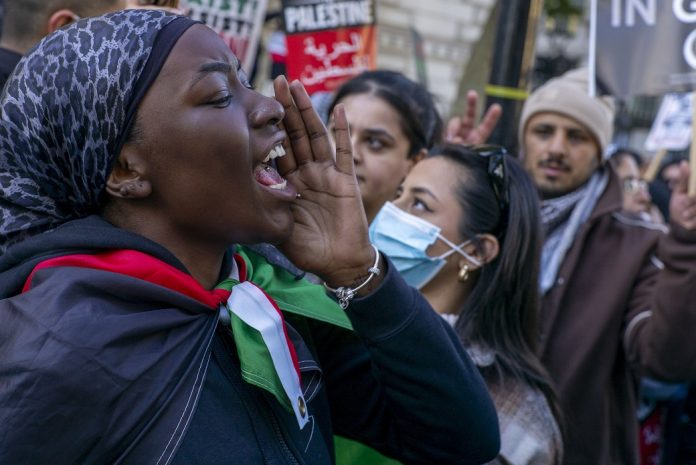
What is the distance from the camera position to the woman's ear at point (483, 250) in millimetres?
2807

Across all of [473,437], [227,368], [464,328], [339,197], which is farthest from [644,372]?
[227,368]

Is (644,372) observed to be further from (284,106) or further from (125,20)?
(125,20)

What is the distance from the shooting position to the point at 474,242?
282 cm

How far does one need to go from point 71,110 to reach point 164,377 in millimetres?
476

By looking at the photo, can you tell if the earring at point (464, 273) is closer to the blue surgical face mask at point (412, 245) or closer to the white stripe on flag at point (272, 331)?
the blue surgical face mask at point (412, 245)

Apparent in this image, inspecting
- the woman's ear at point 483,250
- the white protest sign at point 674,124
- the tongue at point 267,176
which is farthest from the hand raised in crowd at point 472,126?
the white protest sign at point 674,124

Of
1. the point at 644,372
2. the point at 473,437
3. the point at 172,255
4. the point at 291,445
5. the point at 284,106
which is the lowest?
the point at 644,372

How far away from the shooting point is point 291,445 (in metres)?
1.55

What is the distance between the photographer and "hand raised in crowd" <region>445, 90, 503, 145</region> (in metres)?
3.93

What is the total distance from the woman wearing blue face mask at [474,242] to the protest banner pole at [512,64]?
1597mm

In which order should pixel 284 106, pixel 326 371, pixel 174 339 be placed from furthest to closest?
pixel 326 371 < pixel 284 106 < pixel 174 339

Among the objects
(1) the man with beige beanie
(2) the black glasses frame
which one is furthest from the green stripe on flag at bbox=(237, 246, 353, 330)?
(1) the man with beige beanie

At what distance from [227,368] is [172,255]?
226mm

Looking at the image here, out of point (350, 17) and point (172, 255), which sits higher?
point (172, 255)
